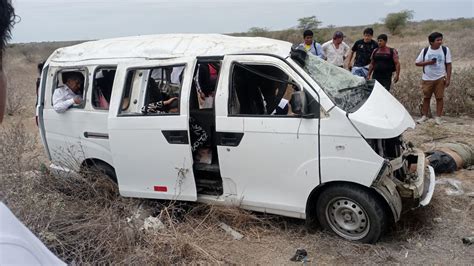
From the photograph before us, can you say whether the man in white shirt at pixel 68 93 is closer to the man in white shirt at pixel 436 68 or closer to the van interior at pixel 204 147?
the van interior at pixel 204 147

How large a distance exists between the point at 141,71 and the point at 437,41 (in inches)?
233

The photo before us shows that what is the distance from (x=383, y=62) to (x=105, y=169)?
5691 mm

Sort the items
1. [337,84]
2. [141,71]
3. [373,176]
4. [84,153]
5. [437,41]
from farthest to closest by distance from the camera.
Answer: [437,41] → [84,153] → [141,71] → [337,84] → [373,176]

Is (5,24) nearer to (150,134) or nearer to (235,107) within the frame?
(235,107)

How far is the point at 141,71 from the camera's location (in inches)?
198

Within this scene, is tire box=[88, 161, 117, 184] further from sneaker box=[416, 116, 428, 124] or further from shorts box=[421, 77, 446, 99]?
shorts box=[421, 77, 446, 99]

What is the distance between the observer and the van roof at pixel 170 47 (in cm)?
473

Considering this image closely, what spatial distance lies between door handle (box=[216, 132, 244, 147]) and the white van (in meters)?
0.01

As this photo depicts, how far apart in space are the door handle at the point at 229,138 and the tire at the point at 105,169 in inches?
66.6

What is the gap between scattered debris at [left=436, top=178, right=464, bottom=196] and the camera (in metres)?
5.43

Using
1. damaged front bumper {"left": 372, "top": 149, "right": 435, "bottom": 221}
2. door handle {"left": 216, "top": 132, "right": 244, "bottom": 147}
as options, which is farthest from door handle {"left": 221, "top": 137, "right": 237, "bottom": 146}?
damaged front bumper {"left": 372, "top": 149, "right": 435, "bottom": 221}

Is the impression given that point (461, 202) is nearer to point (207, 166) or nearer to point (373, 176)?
point (373, 176)

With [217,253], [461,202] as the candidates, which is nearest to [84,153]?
[217,253]

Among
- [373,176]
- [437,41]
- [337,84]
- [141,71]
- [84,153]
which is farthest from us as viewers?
[437,41]
